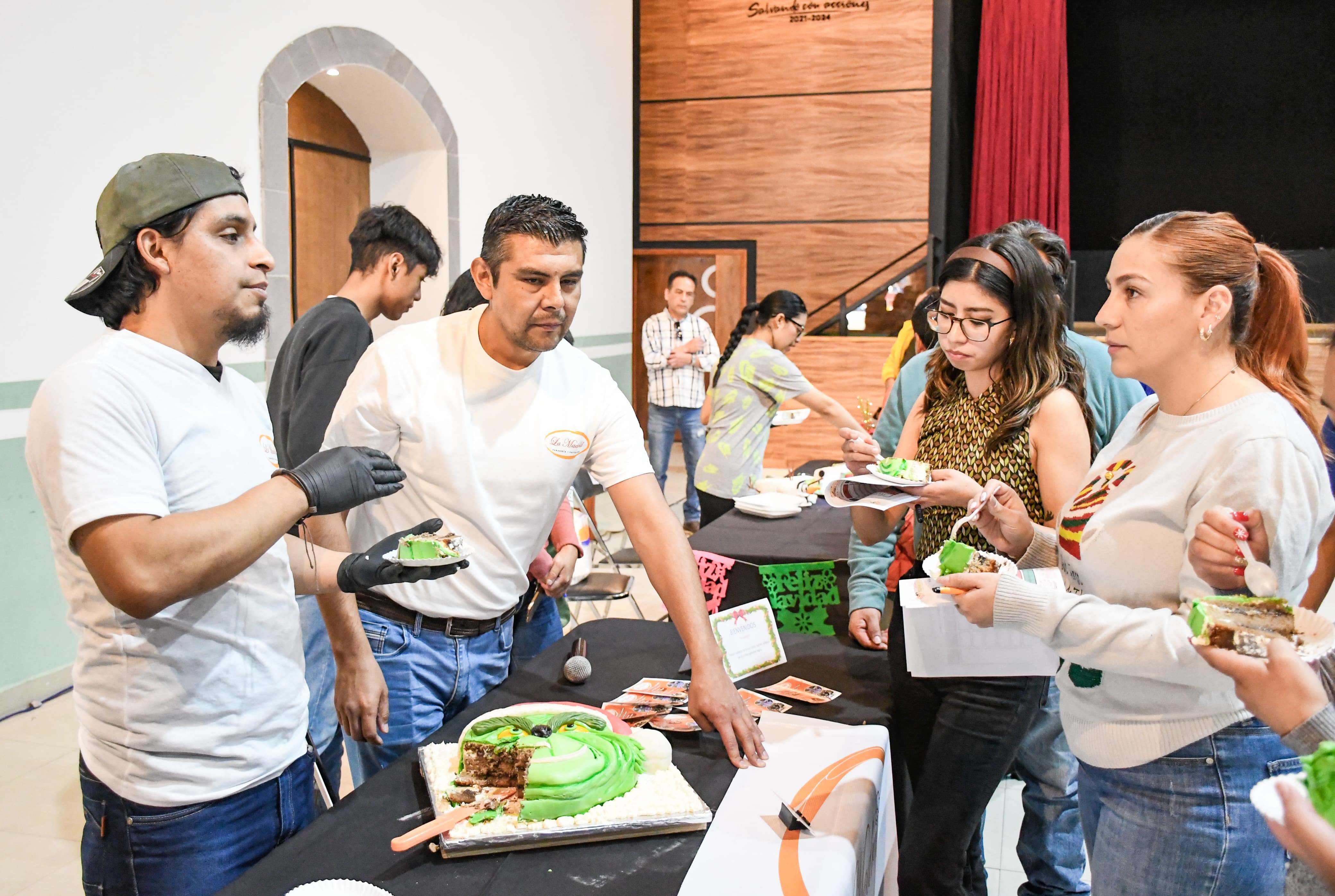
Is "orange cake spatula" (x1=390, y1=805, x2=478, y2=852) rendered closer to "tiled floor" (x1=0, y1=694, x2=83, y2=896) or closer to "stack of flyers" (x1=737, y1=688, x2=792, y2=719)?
"stack of flyers" (x1=737, y1=688, x2=792, y2=719)

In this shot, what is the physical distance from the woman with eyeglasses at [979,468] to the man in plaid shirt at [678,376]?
531cm

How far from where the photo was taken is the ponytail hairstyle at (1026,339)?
6.13ft

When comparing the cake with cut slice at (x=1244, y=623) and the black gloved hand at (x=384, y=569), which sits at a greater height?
the cake with cut slice at (x=1244, y=623)

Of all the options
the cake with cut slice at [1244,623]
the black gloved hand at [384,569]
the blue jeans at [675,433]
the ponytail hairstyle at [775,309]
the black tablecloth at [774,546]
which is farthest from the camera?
the blue jeans at [675,433]

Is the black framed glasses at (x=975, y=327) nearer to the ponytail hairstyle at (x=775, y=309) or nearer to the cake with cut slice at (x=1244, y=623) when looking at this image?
the cake with cut slice at (x=1244, y=623)

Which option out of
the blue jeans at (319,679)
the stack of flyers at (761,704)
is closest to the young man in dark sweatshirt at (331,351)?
the blue jeans at (319,679)

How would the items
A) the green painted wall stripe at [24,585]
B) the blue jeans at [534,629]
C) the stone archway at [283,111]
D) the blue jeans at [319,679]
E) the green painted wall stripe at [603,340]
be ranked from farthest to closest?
the green painted wall stripe at [603,340] < the stone archway at [283,111] < the green painted wall stripe at [24,585] < the blue jeans at [319,679] < the blue jeans at [534,629]

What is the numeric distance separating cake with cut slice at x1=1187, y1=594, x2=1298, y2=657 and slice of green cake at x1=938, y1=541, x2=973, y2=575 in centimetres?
47

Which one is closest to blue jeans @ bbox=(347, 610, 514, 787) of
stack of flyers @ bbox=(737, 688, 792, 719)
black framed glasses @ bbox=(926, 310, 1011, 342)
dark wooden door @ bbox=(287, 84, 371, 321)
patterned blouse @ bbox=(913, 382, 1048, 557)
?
stack of flyers @ bbox=(737, 688, 792, 719)

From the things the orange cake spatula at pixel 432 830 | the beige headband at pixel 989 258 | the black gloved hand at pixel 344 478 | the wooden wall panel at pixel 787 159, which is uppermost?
the wooden wall panel at pixel 787 159

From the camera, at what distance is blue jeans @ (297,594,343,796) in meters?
2.46

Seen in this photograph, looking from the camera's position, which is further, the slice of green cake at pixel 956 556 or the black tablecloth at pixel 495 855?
the slice of green cake at pixel 956 556

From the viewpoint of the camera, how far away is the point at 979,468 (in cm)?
193

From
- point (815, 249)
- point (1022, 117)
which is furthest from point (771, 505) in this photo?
point (1022, 117)
